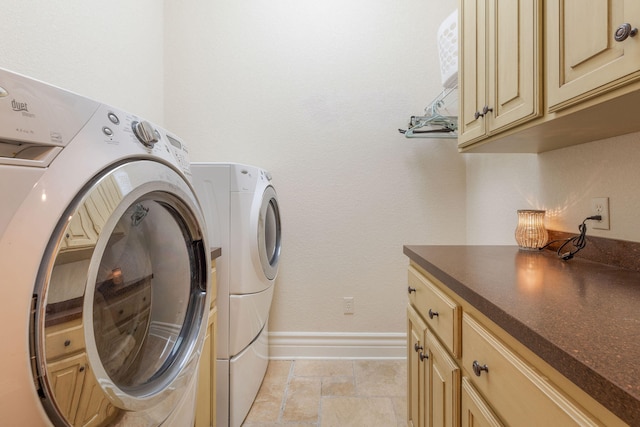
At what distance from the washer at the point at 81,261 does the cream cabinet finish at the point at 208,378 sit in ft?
1.01

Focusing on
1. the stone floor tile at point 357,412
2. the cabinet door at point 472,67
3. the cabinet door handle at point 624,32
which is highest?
the cabinet door at point 472,67

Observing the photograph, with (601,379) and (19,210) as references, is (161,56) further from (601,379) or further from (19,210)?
(601,379)

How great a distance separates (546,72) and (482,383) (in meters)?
0.90

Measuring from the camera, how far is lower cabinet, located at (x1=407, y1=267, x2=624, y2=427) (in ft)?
1.45

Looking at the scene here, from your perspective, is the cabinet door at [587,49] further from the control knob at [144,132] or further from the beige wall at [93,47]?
the beige wall at [93,47]

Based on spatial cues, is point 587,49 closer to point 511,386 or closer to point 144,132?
point 511,386

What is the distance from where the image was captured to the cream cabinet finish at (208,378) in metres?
1.12

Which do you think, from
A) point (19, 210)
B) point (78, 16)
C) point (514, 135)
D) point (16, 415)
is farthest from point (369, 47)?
point (16, 415)

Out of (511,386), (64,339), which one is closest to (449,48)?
(511,386)

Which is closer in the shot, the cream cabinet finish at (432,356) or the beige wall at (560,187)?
the cream cabinet finish at (432,356)

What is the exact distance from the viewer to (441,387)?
0.90m

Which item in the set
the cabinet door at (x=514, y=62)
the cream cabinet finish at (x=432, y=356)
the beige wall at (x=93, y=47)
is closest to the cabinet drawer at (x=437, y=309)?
the cream cabinet finish at (x=432, y=356)

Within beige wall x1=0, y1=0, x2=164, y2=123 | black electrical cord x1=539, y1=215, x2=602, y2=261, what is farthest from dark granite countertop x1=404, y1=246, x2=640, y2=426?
beige wall x1=0, y1=0, x2=164, y2=123

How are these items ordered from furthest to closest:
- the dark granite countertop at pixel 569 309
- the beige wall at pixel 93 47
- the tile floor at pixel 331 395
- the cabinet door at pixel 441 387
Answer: the tile floor at pixel 331 395 → the beige wall at pixel 93 47 → the cabinet door at pixel 441 387 → the dark granite countertop at pixel 569 309
